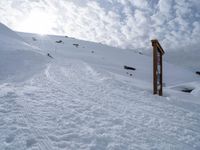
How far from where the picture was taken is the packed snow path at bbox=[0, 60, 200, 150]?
489 centimetres

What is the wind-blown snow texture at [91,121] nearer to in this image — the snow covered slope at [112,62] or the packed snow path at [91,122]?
the packed snow path at [91,122]

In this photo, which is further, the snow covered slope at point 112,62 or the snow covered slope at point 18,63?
the snow covered slope at point 112,62

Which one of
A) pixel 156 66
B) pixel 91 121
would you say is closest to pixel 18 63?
pixel 156 66

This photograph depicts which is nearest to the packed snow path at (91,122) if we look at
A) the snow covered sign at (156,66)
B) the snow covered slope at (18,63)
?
Answer: the snow covered sign at (156,66)

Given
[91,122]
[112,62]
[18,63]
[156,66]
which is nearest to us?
[91,122]

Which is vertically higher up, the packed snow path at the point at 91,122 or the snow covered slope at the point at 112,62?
the snow covered slope at the point at 112,62

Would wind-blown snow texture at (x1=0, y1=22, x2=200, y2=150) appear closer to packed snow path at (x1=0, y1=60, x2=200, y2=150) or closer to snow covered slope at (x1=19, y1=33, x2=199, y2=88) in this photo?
packed snow path at (x1=0, y1=60, x2=200, y2=150)

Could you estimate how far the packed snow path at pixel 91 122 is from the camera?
16.0 feet

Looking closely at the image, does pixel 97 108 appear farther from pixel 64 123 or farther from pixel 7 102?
pixel 7 102

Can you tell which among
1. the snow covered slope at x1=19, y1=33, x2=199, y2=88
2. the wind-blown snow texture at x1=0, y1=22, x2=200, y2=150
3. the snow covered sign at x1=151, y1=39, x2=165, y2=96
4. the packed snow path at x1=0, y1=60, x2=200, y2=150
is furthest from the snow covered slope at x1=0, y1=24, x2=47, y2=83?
the snow covered slope at x1=19, y1=33, x2=199, y2=88

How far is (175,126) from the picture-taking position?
21.1 ft

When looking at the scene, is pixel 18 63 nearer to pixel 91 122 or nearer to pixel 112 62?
pixel 91 122

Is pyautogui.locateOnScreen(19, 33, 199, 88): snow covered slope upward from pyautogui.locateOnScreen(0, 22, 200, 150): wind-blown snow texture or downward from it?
upward

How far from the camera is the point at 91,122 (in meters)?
6.13
